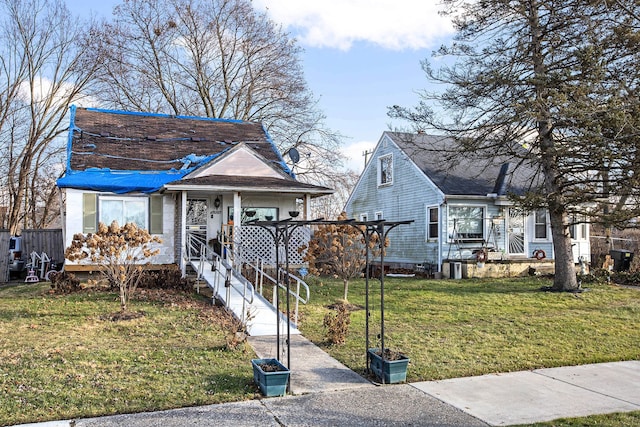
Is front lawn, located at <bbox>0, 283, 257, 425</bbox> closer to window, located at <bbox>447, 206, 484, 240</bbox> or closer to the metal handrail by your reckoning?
the metal handrail

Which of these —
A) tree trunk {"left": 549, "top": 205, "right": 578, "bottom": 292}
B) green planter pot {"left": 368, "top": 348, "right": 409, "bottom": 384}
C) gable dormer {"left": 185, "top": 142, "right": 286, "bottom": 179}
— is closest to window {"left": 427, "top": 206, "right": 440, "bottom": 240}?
tree trunk {"left": 549, "top": 205, "right": 578, "bottom": 292}

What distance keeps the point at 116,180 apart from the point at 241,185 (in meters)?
3.60

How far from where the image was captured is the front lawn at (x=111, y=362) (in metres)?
5.70

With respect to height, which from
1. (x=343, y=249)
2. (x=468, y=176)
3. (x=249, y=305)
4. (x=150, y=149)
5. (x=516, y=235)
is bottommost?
(x=249, y=305)

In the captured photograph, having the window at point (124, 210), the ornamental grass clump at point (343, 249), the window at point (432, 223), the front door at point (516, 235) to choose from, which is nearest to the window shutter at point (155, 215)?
the window at point (124, 210)

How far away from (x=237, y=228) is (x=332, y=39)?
551 centimetres

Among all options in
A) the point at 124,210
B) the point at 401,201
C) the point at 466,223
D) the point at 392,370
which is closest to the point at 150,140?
the point at 124,210

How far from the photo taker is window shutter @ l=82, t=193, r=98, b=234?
581 inches

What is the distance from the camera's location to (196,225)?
648 inches

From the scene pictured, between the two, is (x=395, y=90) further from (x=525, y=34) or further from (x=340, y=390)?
(x=340, y=390)

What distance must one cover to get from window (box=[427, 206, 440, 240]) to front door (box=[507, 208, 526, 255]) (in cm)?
278

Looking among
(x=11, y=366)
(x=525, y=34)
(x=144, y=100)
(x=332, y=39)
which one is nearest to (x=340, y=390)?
(x=11, y=366)

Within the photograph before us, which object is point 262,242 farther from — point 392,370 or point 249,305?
point 392,370

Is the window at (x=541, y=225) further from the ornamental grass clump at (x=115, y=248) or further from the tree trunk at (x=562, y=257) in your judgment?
the ornamental grass clump at (x=115, y=248)
